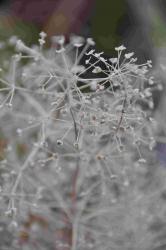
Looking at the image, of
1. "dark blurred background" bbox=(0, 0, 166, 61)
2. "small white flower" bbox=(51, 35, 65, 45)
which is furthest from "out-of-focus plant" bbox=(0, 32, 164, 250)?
"dark blurred background" bbox=(0, 0, 166, 61)

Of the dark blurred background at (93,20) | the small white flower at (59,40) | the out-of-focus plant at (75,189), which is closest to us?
the small white flower at (59,40)

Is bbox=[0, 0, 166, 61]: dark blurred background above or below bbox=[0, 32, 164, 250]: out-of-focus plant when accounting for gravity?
above

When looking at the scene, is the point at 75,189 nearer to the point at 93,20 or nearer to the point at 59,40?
the point at 59,40

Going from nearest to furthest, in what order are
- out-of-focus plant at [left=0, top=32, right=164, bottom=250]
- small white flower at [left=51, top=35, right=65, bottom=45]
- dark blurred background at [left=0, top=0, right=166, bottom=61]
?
1. small white flower at [left=51, top=35, right=65, bottom=45]
2. out-of-focus plant at [left=0, top=32, right=164, bottom=250]
3. dark blurred background at [left=0, top=0, right=166, bottom=61]

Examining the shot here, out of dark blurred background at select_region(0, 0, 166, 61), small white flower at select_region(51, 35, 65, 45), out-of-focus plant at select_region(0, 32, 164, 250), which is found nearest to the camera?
small white flower at select_region(51, 35, 65, 45)

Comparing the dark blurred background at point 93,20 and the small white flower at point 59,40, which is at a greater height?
the dark blurred background at point 93,20

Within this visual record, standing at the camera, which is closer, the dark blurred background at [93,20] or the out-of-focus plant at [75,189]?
the out-of-focus plant at [75,189]

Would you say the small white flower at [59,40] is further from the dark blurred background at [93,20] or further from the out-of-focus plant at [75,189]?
the dark blurred background at [93,20]

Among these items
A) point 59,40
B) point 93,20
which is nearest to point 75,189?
point 59,40

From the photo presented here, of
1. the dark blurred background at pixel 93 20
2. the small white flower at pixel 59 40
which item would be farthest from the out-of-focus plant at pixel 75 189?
the dark blurred background at pixel 93 20

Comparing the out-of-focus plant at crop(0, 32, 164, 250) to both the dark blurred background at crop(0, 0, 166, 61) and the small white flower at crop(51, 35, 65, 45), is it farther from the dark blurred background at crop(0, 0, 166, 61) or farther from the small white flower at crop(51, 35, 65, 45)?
the dark blurred background at crop(0, 0, 166, 61)

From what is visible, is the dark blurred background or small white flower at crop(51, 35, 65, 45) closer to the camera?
small white flower at crop(51, 35, 65, 45)

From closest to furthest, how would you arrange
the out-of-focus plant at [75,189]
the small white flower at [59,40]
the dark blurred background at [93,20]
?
the small white flower at [59,40] → the out-of-focus plant at [75,189] → the dark blurred background at [93,20]

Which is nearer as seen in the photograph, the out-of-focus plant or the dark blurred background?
the out-of-focus plant
